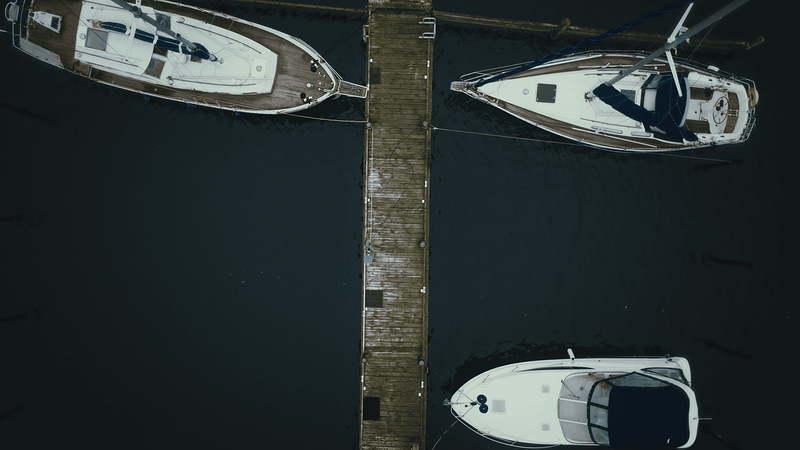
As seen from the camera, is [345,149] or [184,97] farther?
[345,149]

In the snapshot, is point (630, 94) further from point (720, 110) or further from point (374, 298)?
point (374, 298)

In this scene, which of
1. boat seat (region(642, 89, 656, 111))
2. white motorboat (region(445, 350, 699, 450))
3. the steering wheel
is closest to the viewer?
white motorboat (region(445, 350, 699, 450))

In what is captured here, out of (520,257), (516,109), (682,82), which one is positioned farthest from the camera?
(520,257)

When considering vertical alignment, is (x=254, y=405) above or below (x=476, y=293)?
below

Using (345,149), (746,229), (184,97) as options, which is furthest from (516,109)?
(184,97)

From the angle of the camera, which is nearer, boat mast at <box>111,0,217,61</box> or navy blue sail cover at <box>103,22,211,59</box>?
boat mast at <box>111,0,217,61</box>

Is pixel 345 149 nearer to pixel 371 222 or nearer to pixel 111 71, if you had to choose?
pixel 371 222

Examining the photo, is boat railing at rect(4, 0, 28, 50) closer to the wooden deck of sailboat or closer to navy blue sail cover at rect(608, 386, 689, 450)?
the wooden deck of sailboat

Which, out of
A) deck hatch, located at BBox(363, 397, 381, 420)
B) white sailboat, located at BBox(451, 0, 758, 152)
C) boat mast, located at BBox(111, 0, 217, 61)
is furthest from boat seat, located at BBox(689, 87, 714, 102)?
boat mast, located at BBox(111, 0, 217, 61)

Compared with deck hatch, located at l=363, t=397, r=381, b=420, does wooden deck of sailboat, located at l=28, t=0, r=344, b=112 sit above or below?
above
